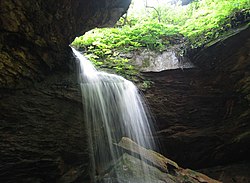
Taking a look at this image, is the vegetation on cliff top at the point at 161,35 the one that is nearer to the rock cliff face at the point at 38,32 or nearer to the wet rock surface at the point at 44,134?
the rock cliff face at the point at 38,32

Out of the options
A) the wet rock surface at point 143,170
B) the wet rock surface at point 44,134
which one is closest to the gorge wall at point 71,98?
the wet rock surface at point 44,134

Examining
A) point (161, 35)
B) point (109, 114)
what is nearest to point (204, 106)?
point (161, 35)

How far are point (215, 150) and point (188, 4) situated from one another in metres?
6.87

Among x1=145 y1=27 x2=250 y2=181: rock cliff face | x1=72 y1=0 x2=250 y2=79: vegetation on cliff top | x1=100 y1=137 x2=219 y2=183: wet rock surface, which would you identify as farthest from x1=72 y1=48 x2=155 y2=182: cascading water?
x1=72 y1=0 x2=250 y2=79: vegetation on cliff top

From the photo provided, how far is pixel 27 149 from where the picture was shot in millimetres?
4062

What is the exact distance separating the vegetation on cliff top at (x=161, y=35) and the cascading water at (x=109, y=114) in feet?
2.72

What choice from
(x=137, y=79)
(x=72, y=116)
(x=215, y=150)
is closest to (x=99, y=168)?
(x=72, y=116)

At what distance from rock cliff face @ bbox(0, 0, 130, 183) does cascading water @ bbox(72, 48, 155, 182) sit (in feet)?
0.95

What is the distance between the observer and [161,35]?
8469 mm

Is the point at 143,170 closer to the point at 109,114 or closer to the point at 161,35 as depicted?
the point at 109,114

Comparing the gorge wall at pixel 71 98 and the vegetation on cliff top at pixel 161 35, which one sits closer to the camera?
the gorge wall at pixel 71 98

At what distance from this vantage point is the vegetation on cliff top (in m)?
6.62

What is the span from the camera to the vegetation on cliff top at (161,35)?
21.7 feet

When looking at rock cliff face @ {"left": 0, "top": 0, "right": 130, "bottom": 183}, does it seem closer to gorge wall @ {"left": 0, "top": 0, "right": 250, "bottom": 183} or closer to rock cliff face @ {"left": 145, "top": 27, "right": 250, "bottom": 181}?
gorge wall @ {"left": 0, "top": 0, "right": 250, "bottom": 183}
